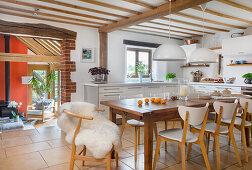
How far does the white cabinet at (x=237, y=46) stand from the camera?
16.0 ft

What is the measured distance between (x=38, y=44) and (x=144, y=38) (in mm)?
5701

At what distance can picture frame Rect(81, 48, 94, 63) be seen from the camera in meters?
4.98

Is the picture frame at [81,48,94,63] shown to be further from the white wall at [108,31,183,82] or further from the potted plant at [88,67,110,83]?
the white wall at [108,31,183,82]

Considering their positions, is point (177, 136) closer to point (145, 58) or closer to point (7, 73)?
point (145, 58)

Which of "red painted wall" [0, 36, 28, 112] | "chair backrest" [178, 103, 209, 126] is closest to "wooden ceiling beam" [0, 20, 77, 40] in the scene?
"chair backrest" [178, 103, 209, 126]

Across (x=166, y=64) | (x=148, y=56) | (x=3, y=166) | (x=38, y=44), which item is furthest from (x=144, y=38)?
(x=38, y=44)

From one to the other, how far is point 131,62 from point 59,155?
3.66 meters

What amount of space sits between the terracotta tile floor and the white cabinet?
2.26m

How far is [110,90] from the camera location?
4.59m

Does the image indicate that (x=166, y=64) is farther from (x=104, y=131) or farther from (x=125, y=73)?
(x=104, y=131)

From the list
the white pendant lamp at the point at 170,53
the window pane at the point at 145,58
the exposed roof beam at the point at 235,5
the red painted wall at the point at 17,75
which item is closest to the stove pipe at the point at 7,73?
the red painted wall at the point at 17,75

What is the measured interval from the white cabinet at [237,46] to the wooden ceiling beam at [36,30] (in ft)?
12.5

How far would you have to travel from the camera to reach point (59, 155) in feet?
9.50

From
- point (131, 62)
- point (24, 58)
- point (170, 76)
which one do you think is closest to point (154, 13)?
point (131, 62)
